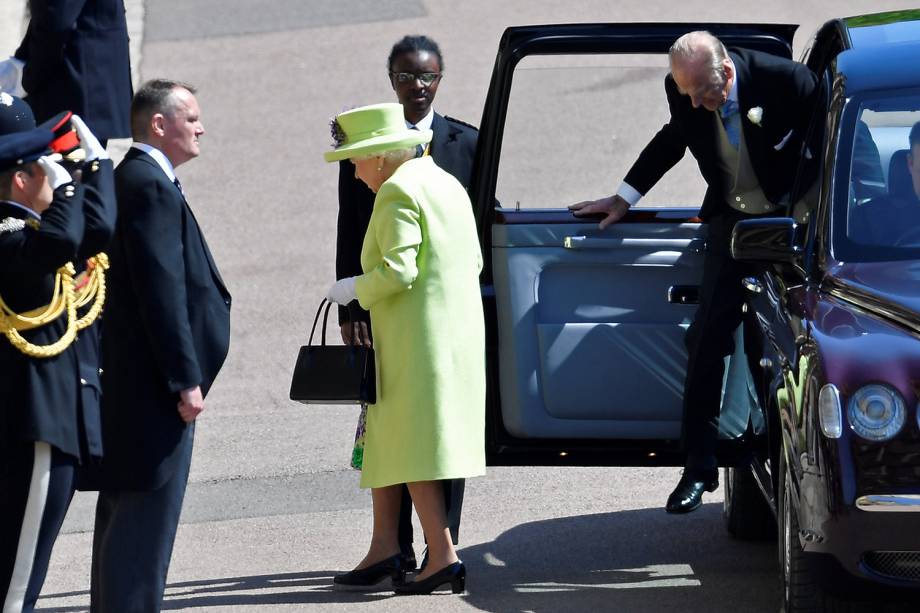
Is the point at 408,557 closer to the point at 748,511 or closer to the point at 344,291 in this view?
the point at 344,291

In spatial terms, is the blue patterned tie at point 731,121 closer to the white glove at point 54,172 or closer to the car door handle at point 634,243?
the car door handle at point 634,243

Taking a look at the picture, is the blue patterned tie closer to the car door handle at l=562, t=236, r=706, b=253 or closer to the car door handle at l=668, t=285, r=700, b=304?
the car door handle at l=562, t=236, r=706, b=253

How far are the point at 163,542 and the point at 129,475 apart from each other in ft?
0.87

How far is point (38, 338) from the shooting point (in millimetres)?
4504

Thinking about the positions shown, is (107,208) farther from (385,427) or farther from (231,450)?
(231,450)

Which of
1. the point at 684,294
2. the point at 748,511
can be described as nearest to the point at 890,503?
the point at 684,294

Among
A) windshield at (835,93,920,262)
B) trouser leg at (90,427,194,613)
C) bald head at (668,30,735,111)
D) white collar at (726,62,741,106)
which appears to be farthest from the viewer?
white collar at (726,62,741,106)

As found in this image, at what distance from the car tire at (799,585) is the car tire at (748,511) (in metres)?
1.61

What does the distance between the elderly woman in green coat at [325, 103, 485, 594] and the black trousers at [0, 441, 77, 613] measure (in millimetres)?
1664

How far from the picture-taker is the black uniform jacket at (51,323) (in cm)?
439

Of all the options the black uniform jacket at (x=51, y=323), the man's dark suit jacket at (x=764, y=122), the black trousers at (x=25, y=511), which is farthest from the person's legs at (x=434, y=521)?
the black trousers at (x=25, y=511)

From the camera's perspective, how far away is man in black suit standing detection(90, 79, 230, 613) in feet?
16.4

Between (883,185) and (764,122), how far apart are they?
0.70 meters

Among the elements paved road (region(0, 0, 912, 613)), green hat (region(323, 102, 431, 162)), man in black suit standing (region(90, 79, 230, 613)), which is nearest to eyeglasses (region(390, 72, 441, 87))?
green hat (region(323, 102, 431, 162))
